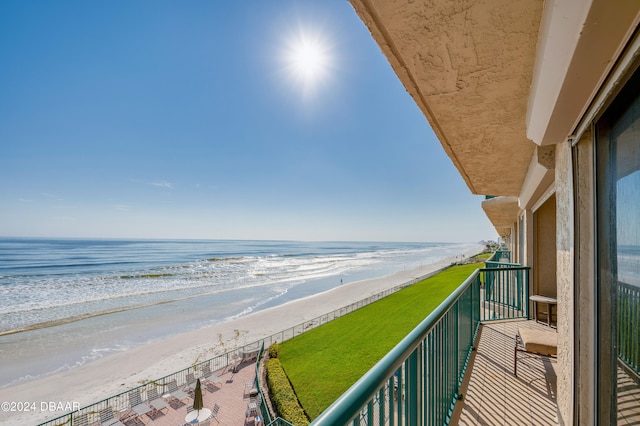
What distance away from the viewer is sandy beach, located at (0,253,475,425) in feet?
31.8

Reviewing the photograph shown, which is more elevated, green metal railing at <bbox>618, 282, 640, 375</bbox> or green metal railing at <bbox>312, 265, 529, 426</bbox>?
green metal railing at <bbox>618, 282, 640, 375</bbox>

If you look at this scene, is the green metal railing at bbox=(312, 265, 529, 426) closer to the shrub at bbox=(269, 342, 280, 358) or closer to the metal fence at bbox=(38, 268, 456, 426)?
the metal fence at bbox=(38, 268, 456, 426)

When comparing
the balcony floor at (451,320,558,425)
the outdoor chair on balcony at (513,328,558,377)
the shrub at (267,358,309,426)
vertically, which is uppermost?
the outdoor chair on balcony at (513,328,558,377)

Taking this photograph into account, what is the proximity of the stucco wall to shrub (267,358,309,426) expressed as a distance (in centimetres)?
695

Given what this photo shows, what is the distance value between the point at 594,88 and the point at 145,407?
1178 centimetres

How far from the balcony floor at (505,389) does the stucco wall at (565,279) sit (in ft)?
1.95

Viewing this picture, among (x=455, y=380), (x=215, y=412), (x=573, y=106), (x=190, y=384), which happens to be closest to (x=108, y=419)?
(x=190, y=384)

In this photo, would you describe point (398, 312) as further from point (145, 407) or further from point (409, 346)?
point (409, 346)

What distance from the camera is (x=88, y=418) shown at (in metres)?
8.41

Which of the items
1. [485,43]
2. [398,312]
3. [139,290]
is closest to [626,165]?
[485,43]

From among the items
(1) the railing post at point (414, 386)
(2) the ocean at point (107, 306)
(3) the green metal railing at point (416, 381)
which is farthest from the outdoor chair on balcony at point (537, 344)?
(2) the ocean at point (107, 306)

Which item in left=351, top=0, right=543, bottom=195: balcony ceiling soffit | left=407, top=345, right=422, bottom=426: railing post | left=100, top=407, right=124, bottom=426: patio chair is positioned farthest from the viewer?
left=100, top=407, right=124, bottom=426: patio chair

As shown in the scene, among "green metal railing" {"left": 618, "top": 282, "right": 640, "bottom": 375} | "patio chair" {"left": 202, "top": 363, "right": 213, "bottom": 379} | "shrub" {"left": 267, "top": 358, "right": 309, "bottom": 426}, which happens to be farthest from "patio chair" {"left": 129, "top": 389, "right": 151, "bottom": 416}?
"green metal railing" {"left": 618, "top": 282, "right": 640, "bottom": 375}

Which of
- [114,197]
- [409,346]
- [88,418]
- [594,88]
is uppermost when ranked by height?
[114,197]
